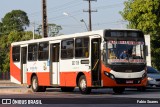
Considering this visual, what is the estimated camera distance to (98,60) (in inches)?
1043

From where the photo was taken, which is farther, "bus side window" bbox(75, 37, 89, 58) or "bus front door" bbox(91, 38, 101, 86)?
"bus side window" bbox(75, 37, 89, 58)

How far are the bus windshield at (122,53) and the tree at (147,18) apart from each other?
24.3m

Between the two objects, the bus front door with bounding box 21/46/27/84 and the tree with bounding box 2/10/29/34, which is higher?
the tree with bounding box 2/10/29/34

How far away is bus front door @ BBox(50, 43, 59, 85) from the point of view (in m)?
29.9

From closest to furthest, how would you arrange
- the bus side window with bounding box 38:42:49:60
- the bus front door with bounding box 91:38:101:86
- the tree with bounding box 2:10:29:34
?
the bus front door with bounding box 91:38:101:86 → the bus side window with bounding box 38:42:49:60 → the tree with bounding box 2:10:29:34

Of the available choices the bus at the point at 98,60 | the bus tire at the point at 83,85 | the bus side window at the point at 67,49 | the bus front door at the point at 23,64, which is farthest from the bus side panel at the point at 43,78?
the bus tire at the point at 83,85

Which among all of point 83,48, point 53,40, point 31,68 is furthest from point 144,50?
point 31,68

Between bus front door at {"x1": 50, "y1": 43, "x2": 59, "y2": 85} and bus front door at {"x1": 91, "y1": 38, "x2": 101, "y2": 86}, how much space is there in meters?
3.67

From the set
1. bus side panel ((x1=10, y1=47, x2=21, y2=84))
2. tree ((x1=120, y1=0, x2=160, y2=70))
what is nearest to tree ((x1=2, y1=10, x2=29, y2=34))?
tree ((x1=120, y1=0, x2=160, y2=70))

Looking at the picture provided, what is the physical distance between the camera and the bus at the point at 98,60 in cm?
2612

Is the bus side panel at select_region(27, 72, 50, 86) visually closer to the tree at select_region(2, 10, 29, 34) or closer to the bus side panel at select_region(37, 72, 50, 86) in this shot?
the bus side panel at select_region(37, 72, 50, 86)

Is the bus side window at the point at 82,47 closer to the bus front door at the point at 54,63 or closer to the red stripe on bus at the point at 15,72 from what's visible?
the bus front door at the point at 54,63

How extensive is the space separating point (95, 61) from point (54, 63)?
4105 mm

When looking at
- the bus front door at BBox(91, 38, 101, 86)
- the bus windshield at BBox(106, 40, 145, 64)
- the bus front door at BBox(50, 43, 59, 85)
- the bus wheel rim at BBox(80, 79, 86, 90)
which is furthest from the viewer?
the bus front door at BBox(50, 43, 59, 85)
